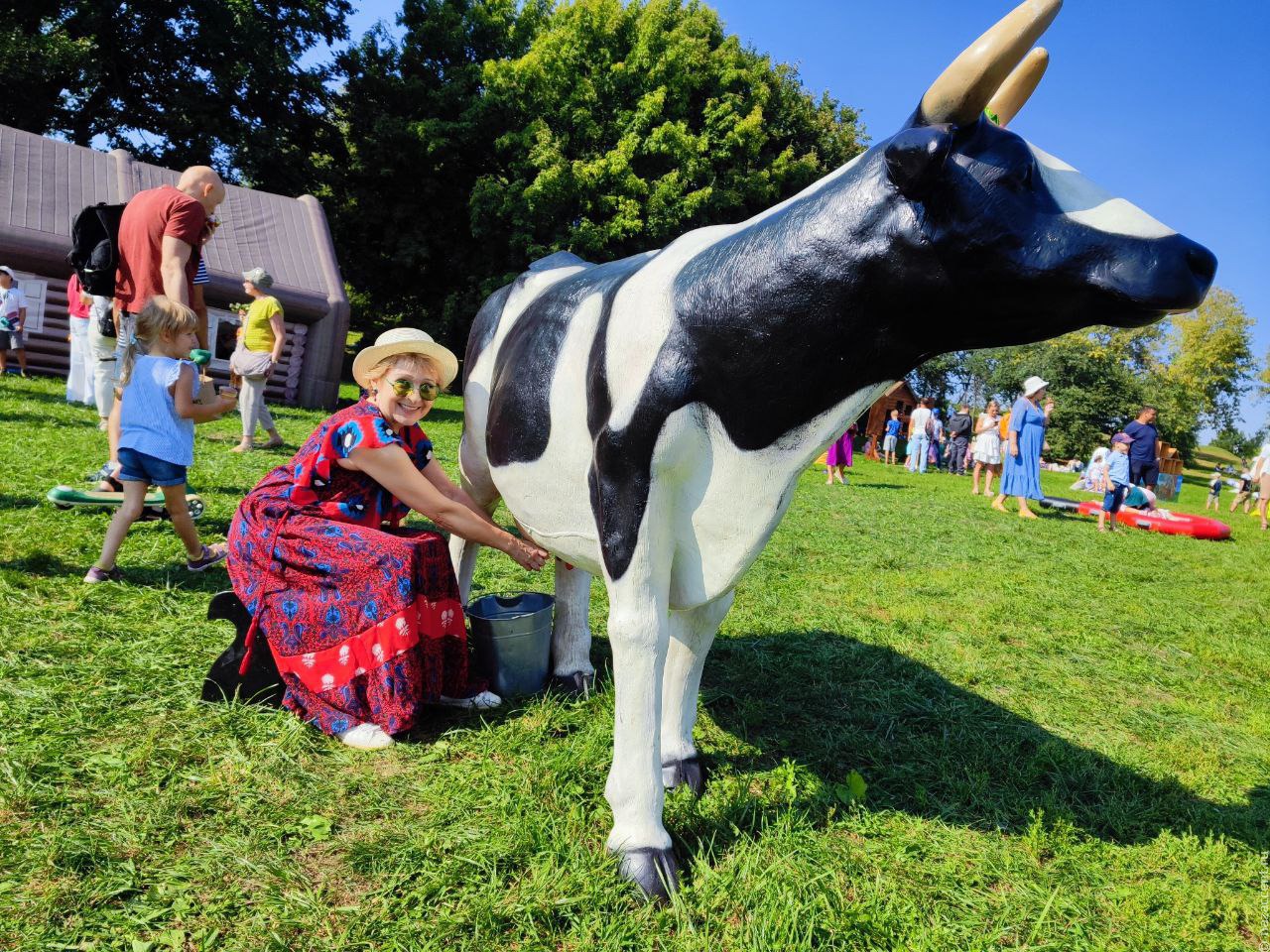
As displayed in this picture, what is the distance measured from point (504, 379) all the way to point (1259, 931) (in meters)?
Answer: 2.89

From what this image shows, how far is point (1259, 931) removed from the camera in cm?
214

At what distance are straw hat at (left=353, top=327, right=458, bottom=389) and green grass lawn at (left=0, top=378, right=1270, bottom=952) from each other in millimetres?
1397

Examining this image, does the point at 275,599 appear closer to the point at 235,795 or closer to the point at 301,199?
the point at 235,795

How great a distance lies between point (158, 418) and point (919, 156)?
386 centimetres

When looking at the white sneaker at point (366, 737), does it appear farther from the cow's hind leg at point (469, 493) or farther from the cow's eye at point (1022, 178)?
the cow's eye at point (1022, 178)

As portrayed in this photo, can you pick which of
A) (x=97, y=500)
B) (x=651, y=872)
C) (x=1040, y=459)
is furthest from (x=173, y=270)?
(x=1040, y=459)

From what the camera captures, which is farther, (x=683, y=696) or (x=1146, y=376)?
(x=1146, y=376)

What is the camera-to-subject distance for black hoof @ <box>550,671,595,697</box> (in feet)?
10.5

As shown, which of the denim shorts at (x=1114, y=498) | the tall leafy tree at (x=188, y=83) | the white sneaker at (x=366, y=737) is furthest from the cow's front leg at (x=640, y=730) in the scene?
the tall leafy tree at (x=188, y=83)

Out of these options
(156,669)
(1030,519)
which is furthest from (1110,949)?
(1030,519)

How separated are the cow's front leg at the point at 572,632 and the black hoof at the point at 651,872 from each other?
125 centimetres

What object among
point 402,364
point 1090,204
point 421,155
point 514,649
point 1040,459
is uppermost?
point 421,155

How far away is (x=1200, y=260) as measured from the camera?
4.86ft

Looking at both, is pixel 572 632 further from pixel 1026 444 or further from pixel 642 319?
pixel 1026 444
